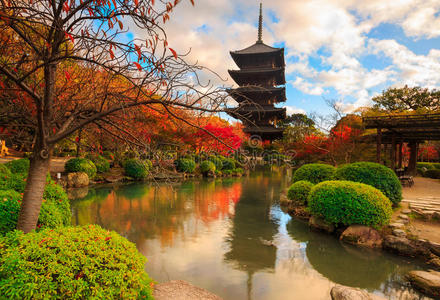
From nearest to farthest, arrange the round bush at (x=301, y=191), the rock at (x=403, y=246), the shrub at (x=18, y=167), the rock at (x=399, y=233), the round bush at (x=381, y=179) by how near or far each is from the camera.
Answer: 1. the rock at (x=403, y=246)
2. the rock at (x=399, y=233)
3. the round bush at (x=381, y=179)
4. the shrub at (x=18, y=167)
5. the round bush at (x=301, y=191)

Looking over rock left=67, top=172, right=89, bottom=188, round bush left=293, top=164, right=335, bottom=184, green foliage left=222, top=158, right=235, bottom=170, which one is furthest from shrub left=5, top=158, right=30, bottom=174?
green foliage left=222, top=158, right=235, bottom=170

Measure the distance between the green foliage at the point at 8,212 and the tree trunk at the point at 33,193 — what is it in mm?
473

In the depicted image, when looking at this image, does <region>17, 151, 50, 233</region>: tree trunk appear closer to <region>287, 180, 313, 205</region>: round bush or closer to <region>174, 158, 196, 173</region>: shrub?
<region>287, 180, 313, 205</region>: round bush

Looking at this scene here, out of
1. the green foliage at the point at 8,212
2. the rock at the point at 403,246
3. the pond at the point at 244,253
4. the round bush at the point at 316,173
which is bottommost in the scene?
the pond at the point at 244,253

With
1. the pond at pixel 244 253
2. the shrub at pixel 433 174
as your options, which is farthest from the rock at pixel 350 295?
the shrub at pixel 433 174

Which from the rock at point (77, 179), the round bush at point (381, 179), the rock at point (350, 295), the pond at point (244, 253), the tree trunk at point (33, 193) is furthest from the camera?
the rock at point (77, 179)

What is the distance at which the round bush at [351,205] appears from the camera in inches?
239

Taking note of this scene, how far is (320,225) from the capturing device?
705 centimetres

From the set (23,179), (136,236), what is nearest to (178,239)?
(136,236)

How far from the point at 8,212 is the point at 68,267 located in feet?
5.42

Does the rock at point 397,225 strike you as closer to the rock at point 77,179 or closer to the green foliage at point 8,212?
the green foliage at point 8,212

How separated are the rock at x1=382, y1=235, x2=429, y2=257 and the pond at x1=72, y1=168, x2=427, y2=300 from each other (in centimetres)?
24

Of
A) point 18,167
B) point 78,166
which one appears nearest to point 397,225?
point 18,167

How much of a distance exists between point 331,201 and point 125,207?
6.80 m
